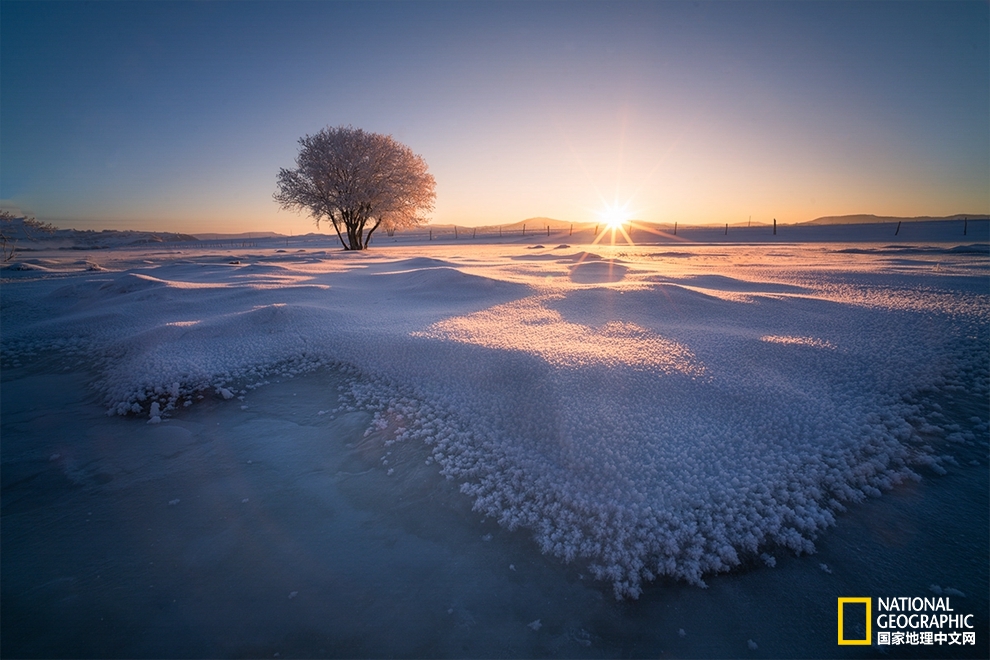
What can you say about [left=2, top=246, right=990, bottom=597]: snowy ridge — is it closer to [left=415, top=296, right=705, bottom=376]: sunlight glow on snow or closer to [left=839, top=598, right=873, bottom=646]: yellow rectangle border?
[left=415, top=296, right=705, bottom=376]: sunlight glow on snow

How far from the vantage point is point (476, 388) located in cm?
335

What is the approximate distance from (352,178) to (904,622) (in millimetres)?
23743

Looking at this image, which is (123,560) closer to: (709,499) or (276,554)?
(276,554)

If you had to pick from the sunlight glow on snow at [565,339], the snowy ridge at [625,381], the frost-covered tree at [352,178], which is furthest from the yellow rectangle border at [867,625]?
the frost-covered tree at [352,178]

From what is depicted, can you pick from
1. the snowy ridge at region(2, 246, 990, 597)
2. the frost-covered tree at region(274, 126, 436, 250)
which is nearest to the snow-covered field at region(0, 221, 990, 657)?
the snowy ridge at region(2, 246, 990, 597)

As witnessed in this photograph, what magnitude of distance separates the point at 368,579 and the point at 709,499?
1837 mm

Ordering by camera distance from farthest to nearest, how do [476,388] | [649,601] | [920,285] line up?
[920,285], [476,388], [649,601]

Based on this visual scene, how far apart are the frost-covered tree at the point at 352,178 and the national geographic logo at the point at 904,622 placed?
22.1 m

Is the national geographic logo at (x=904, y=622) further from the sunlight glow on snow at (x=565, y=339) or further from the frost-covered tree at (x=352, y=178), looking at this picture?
the frost-covered tree at (x=352, y=178)

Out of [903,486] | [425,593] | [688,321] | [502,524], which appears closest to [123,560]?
[425,593]

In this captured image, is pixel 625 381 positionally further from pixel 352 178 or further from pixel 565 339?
pixel 352 178

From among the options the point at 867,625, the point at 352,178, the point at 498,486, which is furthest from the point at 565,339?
the point at 352,178

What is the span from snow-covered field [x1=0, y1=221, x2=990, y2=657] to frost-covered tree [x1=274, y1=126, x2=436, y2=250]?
18616 mm

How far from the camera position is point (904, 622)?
5.34 feet
